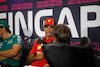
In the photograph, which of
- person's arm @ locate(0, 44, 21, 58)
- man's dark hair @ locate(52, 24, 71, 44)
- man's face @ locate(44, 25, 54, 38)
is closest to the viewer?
man's dark hair @ locate(52, 24, 71, 44)

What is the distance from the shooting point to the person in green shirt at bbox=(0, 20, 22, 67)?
5.16 feet

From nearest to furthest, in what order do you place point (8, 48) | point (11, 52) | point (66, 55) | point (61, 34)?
1. point (66, 55)
2. point (61, 34)
3. point (11, 52)
4. point (8, 48)

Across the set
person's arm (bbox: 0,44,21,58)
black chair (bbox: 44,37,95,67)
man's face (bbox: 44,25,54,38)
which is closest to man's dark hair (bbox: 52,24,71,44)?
black chair (bbox: 44,37,95,67)

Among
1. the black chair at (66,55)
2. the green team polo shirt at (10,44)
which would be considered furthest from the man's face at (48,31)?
the black chair at (66,55)

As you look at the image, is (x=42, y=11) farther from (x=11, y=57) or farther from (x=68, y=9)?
(x=11, y=57)

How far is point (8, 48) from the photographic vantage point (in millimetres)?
1694

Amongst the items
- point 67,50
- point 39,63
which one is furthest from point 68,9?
point 67,50

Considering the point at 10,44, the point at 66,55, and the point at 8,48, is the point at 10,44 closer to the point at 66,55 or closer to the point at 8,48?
the point at 8,48

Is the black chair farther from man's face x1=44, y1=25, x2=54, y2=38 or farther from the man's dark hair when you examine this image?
man's face x1=44, y1=25, x2=54, y2=38

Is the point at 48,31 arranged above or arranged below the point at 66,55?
above

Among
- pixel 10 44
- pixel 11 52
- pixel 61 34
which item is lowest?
pixel 11 52

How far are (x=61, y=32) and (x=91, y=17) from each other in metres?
1.55

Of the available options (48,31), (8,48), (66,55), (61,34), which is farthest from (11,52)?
(66,55)

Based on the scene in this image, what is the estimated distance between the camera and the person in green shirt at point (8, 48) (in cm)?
157
